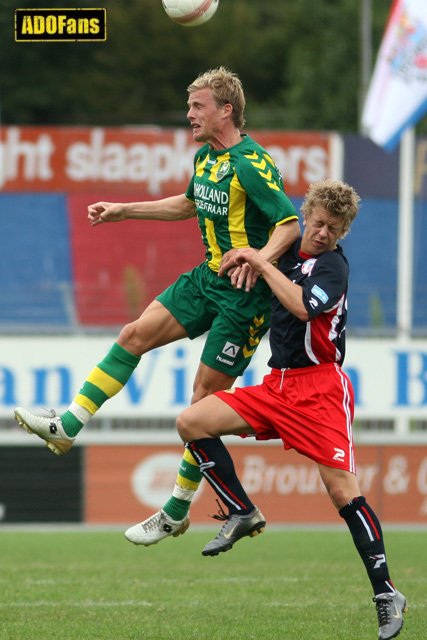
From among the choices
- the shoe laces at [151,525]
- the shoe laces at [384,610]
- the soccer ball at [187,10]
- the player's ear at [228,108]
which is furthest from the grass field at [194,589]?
the soccer ball at [187,10]

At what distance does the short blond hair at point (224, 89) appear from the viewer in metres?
7.83

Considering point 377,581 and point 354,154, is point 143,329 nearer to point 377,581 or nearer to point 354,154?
point 377,581

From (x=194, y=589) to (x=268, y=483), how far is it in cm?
599

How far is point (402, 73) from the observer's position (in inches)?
662

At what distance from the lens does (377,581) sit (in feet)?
24.3

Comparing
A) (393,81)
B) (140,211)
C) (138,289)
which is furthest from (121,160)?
(140,211)

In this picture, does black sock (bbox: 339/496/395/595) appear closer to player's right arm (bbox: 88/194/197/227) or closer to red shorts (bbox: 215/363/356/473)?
red shorts (bbox: 215/363/356/473)

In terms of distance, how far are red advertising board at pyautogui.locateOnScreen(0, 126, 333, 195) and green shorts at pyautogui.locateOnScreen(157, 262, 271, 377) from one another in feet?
46.7

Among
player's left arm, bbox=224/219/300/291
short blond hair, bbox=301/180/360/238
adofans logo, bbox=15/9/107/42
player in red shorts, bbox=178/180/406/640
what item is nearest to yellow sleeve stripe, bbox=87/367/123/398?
player in red shorts, bbox=178/180/406/640

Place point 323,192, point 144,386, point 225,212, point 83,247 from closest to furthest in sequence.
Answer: point 323,192, point 225,212, point 144,386, point 83,247

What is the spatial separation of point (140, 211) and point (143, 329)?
0.74m

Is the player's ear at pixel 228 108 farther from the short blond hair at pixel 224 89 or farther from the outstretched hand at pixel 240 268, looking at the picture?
the outstretched hand at pixel 240 268

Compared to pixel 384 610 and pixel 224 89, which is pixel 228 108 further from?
pixel 384 610

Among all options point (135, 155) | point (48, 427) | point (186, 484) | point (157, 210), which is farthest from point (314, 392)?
point (135, 155)
